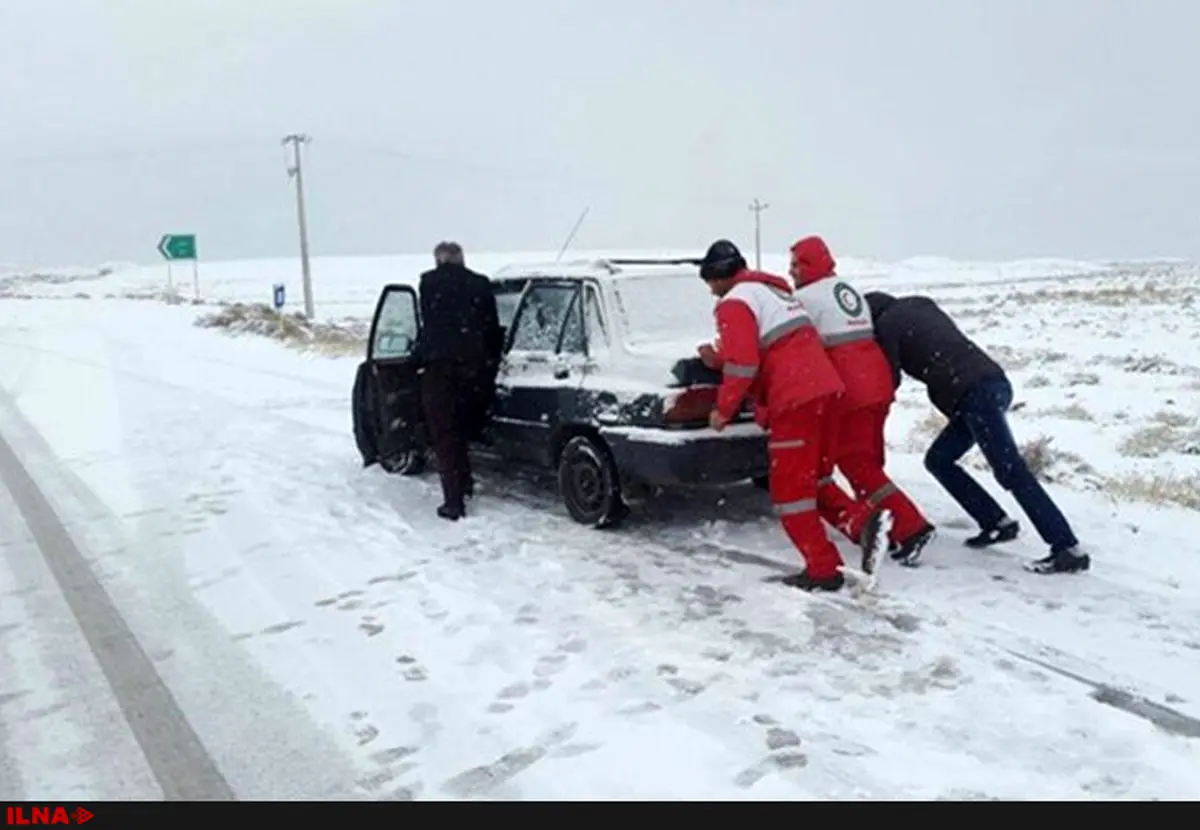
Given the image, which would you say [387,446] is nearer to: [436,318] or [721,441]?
[436,318]

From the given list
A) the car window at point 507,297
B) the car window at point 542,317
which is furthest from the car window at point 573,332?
the car window at point 507,297

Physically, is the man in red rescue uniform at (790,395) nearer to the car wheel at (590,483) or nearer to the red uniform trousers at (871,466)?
the red uniform trousers at (871,466)

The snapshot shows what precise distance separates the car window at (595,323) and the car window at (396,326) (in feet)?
6.41

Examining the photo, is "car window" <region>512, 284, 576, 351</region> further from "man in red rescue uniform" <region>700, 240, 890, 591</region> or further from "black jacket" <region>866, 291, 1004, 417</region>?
"black jacket" <region>866, 291, 1004, 417</region>

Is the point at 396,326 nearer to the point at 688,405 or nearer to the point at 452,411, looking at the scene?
the point at 452,411

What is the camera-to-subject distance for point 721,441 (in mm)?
6547

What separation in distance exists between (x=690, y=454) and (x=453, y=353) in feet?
6.37

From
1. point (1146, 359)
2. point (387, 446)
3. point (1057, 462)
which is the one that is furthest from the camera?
point (1146, 359)

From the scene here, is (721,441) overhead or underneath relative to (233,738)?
overhead

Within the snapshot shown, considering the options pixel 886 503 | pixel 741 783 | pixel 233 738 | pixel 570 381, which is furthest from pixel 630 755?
pixel 570 381

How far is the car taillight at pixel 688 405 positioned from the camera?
6.54m
